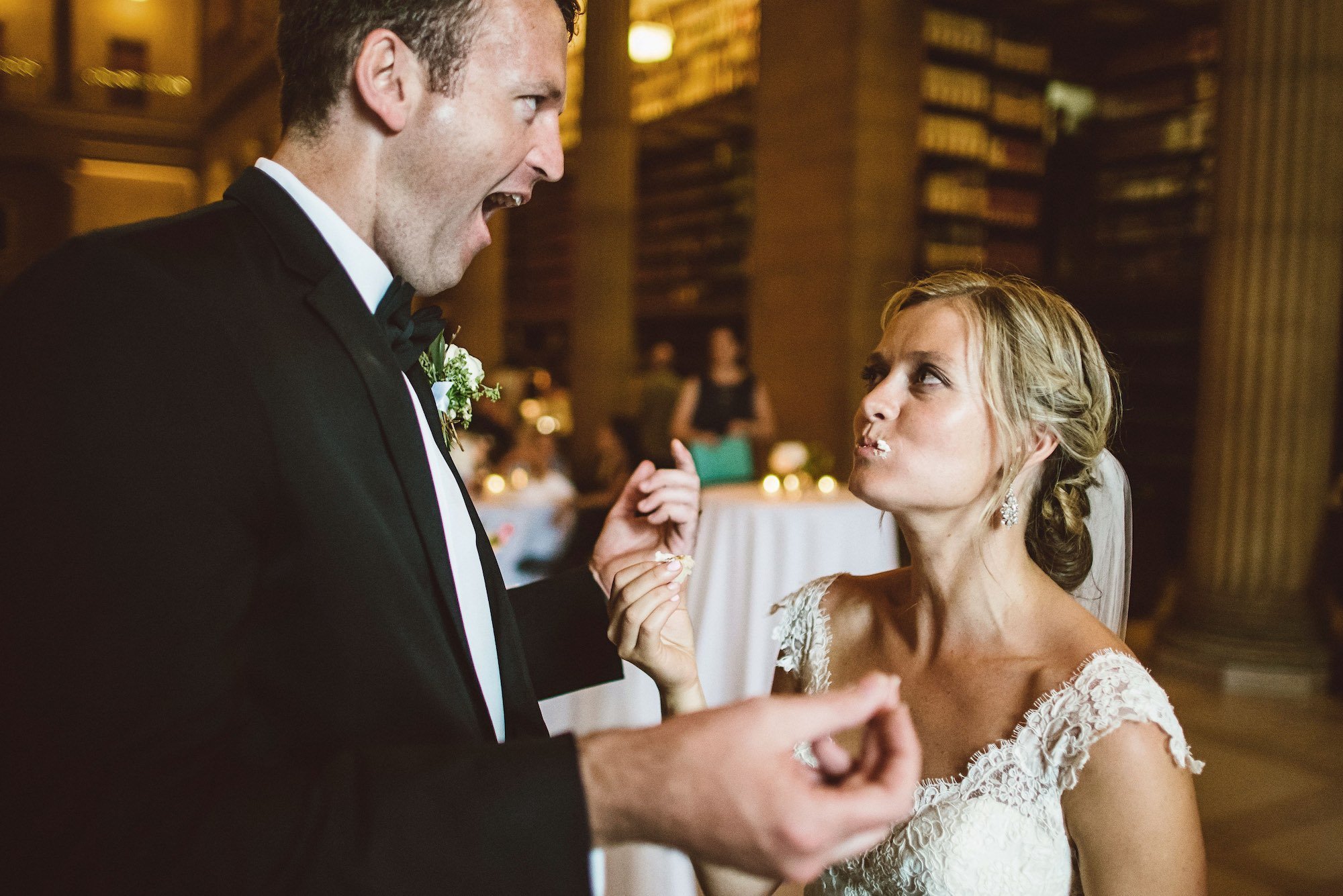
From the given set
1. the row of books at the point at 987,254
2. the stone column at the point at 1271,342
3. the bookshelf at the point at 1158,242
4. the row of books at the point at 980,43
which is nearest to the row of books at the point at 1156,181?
the bookshelf at the point at 1158,242

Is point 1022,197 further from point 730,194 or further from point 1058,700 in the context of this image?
point 1058,700

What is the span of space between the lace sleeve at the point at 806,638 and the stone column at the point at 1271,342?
412 centimetres

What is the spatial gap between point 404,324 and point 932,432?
3.08 feet

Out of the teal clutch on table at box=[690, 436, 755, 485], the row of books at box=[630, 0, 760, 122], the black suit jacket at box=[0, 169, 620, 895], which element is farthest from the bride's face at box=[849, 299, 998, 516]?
the row of books at box=[630, 0, 760, 122]

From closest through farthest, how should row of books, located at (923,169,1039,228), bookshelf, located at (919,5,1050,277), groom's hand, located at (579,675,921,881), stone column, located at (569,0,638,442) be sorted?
groom's hand, located at (579,675,921,881) → bookshelf, located at (919,5,1050,277) → row of books, located at (923,169,1039,228) → stone column, located at (569,0,638,442)

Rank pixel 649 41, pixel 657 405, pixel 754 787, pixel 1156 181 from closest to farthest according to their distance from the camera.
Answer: pixel 754 787
pixel 657 405
pixel 1156 181
pixel 649 41

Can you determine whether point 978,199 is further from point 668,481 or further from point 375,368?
point 375,368

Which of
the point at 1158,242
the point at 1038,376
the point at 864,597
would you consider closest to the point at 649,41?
the point at 1158,242

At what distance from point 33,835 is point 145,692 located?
0.11 metres

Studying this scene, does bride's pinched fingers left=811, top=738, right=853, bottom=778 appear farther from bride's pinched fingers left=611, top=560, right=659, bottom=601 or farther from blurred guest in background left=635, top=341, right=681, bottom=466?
blurred guest in background left=635, top=341, right=681, bottom=466

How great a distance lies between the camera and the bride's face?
1.59 metres

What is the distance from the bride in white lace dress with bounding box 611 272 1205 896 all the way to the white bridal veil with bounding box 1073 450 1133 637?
0.01 m

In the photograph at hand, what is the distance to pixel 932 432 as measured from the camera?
5.23 feet

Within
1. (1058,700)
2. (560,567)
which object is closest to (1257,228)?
(560,567)
